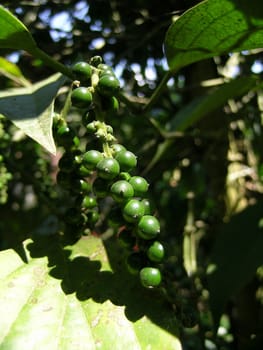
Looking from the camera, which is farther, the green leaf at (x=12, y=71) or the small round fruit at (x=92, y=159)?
the green leaf at (x=12, y=71)

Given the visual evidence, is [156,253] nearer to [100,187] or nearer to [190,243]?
[100,187]

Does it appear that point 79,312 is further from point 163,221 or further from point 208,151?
point 163,221

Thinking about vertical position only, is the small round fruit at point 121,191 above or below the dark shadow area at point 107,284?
above

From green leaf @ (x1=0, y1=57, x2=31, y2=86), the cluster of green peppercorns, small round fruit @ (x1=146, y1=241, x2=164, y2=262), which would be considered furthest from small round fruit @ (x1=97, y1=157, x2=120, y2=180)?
green leaf @ (x1=0, y1=57, x2=31, y2=86)

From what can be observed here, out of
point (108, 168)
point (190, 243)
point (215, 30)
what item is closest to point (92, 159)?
point (108, 168)

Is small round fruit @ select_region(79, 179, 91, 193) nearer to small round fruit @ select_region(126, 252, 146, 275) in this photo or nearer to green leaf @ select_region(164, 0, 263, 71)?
small round fruit @ select_region(126, 252, 146, 275)

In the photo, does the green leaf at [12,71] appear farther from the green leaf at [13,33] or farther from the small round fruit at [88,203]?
the small round fruit at [88,203]

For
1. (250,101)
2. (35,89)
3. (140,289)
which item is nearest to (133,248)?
(140,289)

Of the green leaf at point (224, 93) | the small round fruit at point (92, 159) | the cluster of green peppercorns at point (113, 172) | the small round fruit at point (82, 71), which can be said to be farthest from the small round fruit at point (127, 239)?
the green leaf at point (224, 93)
